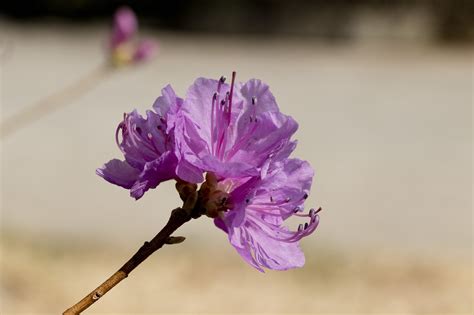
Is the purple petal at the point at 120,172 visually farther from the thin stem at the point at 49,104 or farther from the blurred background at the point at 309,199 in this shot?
the thin stem at the point at 49,104

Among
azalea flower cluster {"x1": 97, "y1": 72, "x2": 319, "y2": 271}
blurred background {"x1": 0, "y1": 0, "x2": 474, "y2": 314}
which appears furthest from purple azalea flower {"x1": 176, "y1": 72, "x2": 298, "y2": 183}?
blurred background {"x1": 0, "y1": 0, "x2": 474, "y2": 314}

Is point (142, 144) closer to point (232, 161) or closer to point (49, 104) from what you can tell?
point (232, 161)

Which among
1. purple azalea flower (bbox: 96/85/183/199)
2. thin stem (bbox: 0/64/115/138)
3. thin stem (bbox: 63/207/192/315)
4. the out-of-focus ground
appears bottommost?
thin stem (bbox: 0/64/115/138)

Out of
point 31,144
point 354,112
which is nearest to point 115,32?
point 31,144

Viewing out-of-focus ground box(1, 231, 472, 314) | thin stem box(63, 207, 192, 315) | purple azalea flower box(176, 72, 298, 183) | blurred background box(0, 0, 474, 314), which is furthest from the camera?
blurred background box(0, 0, 474, 314)

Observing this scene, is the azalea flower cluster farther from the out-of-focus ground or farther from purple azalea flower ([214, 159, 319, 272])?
the out-of-focus ground

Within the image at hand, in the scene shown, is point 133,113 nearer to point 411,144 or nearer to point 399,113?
point 411,144

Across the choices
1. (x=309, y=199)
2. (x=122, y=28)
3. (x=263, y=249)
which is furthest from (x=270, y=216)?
(x=309, y=199)
